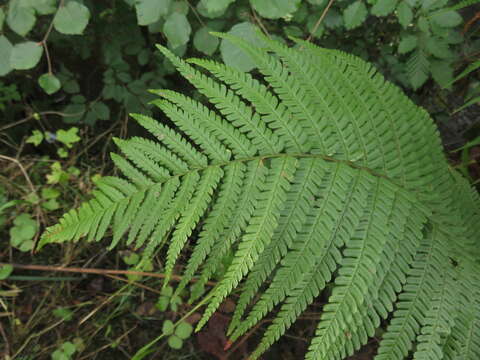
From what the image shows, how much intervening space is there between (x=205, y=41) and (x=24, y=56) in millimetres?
678

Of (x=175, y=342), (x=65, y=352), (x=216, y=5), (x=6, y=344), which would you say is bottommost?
(x=6, y=344)

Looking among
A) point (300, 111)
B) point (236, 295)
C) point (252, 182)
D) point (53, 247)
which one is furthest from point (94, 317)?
point (300, 111)

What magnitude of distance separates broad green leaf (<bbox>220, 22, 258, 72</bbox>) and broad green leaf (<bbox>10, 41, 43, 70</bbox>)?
2.27 feet

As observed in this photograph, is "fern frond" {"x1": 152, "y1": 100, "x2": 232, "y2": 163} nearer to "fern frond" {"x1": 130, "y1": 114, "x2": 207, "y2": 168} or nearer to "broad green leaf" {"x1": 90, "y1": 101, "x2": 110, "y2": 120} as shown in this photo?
"fern frond" {"x1": 130, "y1": 114, "x2": 207, "y2": 168}

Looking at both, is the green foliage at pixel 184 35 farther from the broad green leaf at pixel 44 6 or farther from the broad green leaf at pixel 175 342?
the broad green leaf at pixel 175 342

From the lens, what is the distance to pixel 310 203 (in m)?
1.04

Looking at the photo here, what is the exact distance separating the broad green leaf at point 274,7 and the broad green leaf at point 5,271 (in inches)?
64.8

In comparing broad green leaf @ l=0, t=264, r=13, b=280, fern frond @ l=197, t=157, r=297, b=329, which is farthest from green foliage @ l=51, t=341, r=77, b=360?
fern frond @ l=197, t=157, r=297, b=329

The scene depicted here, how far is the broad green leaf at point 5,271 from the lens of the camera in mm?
1791

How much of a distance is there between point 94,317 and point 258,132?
140cm

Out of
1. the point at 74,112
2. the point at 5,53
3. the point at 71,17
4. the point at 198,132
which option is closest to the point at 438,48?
the point at 198,132

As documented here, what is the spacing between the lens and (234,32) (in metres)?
1.37

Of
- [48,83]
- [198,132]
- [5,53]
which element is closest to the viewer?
[198,132]

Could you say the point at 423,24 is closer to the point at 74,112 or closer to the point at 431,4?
the point at 431,4
